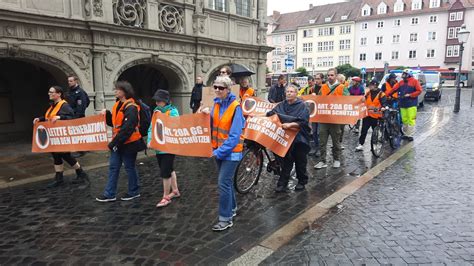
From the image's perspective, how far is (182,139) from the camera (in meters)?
5.04

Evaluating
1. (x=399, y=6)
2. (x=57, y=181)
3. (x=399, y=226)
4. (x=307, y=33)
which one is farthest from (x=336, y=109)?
(x=307, y=33)

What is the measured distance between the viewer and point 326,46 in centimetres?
7138

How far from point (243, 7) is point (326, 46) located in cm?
6010

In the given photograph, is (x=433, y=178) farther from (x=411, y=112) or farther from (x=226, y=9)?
(x=226, y=9)

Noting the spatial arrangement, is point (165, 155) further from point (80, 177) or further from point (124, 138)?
point (80, 177)

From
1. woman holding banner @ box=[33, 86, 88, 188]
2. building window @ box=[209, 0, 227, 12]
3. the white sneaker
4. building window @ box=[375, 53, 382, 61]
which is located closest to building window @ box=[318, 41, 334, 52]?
building window @ box=[375, 53, 382, 61]

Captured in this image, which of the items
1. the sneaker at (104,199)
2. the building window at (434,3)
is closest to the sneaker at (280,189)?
the sneaker at (104,199)

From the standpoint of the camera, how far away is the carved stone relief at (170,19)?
11.8m

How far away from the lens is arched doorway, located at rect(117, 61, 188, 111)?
12957 millimetres

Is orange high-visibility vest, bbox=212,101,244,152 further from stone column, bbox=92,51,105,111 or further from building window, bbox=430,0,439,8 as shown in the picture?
building window, bbox=430,0,439,8

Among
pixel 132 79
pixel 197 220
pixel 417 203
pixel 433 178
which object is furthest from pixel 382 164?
pixel 132 79

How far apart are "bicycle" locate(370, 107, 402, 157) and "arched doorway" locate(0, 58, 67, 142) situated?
9.52 m

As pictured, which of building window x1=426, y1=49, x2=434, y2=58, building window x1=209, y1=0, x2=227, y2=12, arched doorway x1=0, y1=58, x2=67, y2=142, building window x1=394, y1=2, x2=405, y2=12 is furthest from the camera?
building window x1=394, y1=2, x2=405, y2=12

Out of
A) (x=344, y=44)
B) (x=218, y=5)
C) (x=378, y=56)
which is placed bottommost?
(x=218, y=5)
